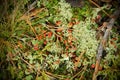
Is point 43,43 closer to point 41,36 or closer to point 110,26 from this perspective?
point 41,36

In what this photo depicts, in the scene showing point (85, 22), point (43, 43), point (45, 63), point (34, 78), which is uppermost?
point (85, 22)

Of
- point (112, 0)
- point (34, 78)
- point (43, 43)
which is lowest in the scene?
point (34, 78)

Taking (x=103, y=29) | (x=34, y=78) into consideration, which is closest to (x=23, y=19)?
(x=34, y=78)

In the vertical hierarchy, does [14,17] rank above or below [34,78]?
above

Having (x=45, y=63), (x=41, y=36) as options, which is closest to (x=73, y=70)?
(x=45, y=63)

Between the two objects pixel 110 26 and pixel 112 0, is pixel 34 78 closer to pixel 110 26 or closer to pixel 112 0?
pixel 110 26

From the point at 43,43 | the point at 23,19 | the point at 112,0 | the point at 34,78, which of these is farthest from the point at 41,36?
the point at 112,0

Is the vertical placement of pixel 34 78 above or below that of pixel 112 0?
below
